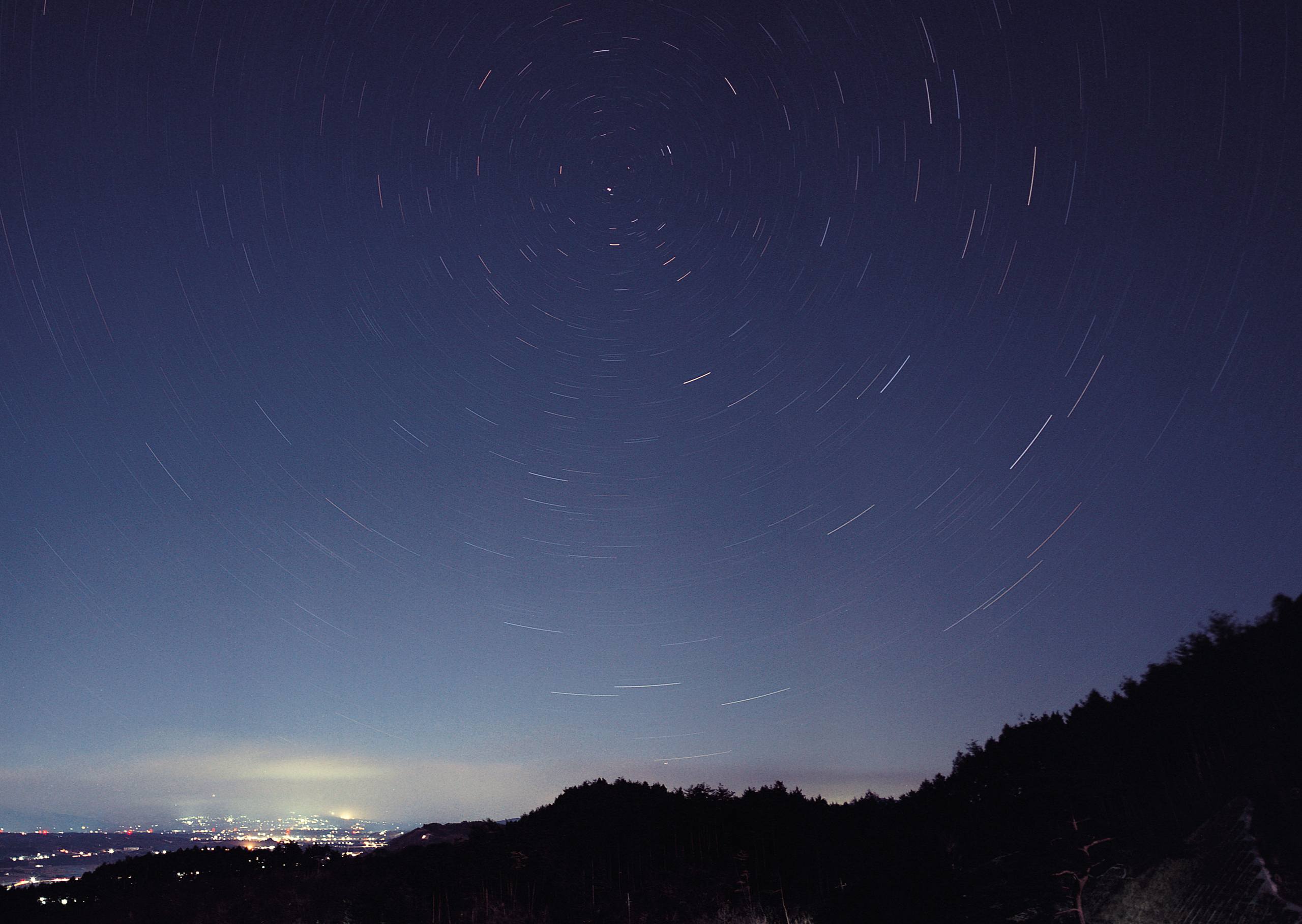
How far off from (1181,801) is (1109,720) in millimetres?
7204

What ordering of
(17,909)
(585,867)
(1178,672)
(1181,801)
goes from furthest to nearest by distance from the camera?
(585,867)
(17,909)
(1178,672)
(1181,801)

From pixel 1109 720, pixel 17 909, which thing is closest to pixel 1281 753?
pixel 1109 720

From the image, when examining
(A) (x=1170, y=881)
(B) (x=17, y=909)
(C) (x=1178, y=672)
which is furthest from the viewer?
(B) (x=17, y=909)

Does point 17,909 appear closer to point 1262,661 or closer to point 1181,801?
point 1181,801

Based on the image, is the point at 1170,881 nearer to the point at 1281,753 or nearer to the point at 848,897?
the point at 1281,753

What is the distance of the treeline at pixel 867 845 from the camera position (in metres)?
26.5

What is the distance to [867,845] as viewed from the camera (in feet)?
131

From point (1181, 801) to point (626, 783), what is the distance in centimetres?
3405

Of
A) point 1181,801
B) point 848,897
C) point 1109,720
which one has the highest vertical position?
point 1109,720

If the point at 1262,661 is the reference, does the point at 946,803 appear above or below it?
below

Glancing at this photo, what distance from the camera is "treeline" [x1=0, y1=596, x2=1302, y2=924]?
26500mm

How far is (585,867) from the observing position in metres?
40.7

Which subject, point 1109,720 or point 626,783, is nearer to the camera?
point 1109,720

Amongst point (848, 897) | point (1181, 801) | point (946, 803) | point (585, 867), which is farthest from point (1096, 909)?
point (585, 867)
